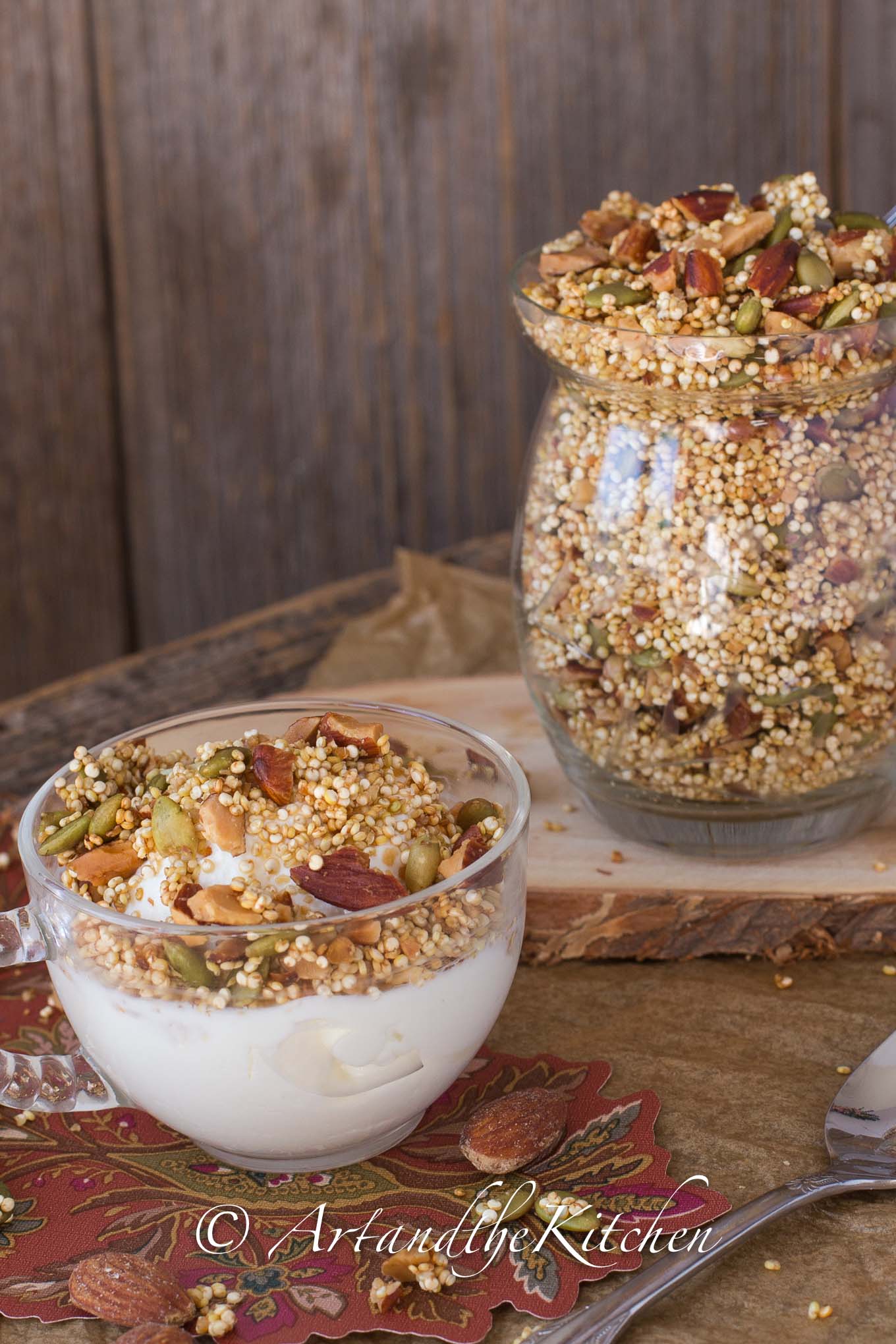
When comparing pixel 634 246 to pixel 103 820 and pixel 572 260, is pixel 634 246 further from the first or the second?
pixel 103 820

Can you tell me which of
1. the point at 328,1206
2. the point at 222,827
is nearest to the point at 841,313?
the point at 222,827

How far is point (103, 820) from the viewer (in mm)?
769

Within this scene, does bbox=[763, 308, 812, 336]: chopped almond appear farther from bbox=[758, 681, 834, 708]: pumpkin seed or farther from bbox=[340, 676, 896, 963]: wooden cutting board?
bbox=[340, 676, 896, 963]: wooden cutting board

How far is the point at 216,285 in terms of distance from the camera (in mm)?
1832

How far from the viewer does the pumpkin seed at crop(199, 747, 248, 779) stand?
763 millimetres

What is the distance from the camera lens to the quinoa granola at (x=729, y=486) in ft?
2.84

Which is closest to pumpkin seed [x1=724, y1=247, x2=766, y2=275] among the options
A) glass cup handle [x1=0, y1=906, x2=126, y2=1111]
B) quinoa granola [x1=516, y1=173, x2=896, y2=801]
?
quinoa granola [x1=516, y1=173, x2=896, y2=801]

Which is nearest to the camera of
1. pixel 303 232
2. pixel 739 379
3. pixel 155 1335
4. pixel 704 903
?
pixel 155 1335

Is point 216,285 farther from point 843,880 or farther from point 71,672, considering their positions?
point 843,880

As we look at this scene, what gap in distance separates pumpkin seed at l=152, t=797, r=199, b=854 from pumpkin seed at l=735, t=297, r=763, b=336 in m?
0.42

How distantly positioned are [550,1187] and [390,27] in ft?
4.62

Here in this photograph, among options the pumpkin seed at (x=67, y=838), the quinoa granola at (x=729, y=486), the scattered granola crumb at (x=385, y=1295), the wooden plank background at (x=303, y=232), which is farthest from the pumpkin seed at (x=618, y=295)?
the wooden plank background at (x=303, y=232)

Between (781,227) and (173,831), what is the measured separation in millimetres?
528

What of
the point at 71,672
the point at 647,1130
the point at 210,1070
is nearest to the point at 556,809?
the point at 647,1130
